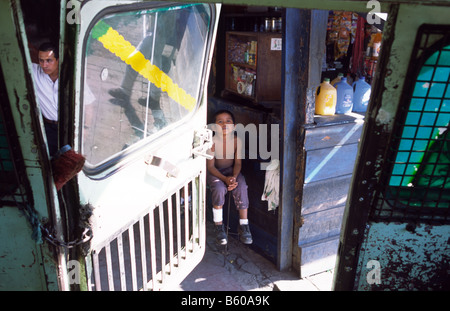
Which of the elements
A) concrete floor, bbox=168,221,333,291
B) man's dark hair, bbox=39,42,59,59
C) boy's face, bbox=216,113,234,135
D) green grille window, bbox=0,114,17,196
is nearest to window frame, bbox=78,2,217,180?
green grille window, bbox=0,114,17,196

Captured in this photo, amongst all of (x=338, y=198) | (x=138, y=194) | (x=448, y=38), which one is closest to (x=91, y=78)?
(x=138, y=194)

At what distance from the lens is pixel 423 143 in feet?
5.48

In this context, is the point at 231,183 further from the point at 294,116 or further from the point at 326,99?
the point at 326,99

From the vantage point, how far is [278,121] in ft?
11.1

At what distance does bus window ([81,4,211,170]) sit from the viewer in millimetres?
1716

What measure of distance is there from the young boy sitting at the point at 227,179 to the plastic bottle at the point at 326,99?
33.5 inches

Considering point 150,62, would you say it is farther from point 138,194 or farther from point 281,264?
point 281,264

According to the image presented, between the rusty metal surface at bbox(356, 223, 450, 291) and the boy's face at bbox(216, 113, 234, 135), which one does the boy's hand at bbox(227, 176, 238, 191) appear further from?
the rusty metal surface at bbox(356, 223, 450, 291)

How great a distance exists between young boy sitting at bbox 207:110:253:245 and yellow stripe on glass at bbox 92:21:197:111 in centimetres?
107

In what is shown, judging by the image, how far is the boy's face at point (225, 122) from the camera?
12.3ft

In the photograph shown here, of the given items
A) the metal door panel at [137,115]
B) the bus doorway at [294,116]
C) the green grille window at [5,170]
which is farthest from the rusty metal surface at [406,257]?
the green grille window at [5,170]

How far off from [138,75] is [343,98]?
7.06ft

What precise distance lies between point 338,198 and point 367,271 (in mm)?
1747

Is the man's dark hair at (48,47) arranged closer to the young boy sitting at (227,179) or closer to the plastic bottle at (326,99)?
the young boy sitting at (227,179)
